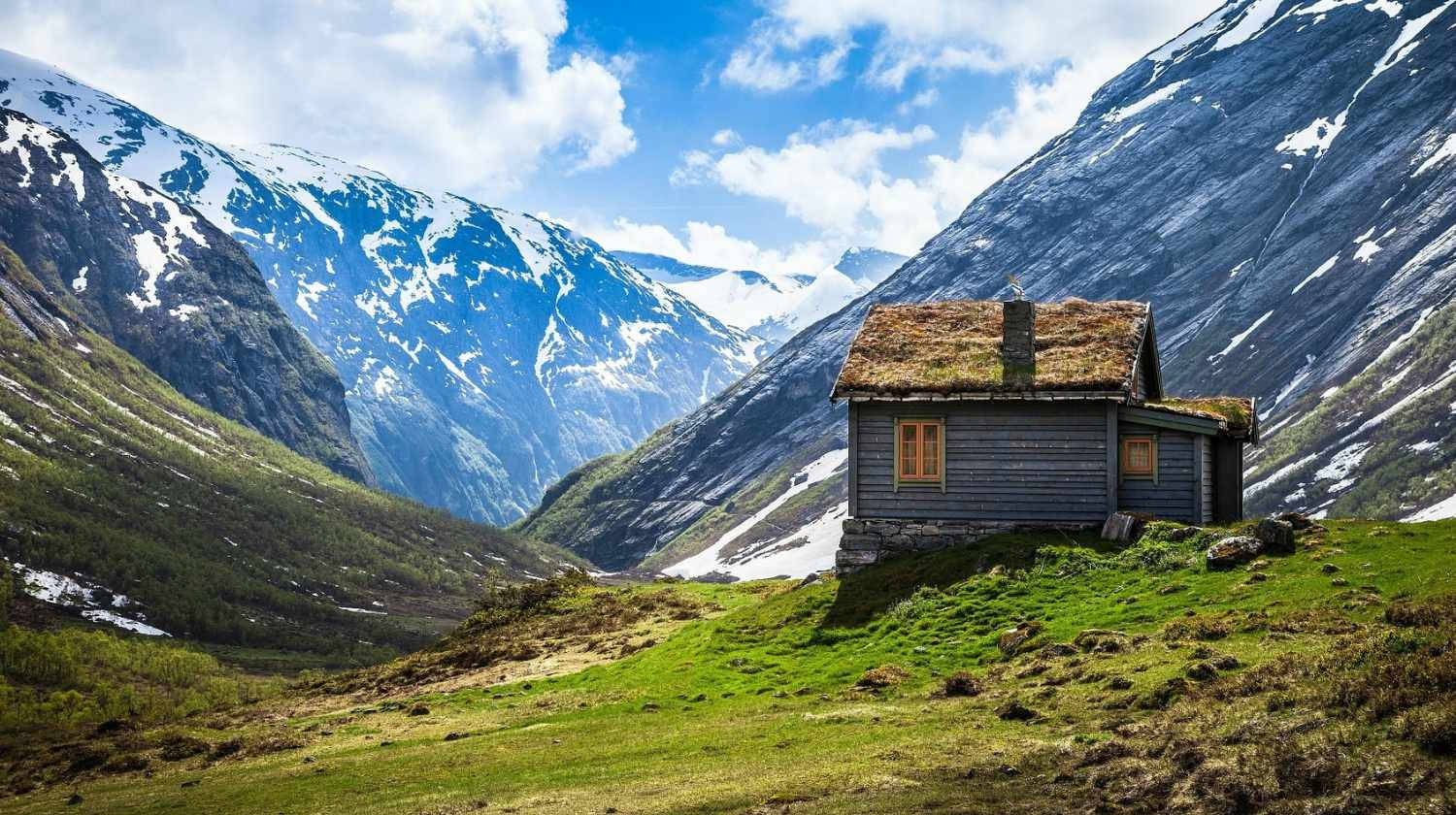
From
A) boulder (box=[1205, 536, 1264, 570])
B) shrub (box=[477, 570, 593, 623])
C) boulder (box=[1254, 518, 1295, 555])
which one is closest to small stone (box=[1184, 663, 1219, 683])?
boulder (box=[1205, 536, 1264, 570])

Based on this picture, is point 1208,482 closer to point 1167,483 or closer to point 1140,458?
point 1167,483

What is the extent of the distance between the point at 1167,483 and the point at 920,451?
823 cm

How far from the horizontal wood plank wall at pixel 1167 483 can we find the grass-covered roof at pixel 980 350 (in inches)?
85.7

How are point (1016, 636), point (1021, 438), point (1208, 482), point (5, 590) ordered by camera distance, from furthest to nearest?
point (5, 590) → point (1208, 482) → point (1021, 438) → point (1016, 636)

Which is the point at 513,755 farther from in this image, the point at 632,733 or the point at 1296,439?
the point at 1296,439

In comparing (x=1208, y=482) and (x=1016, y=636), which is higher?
(x=1208, y=482)

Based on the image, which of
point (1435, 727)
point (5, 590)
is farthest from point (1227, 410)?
point (5, 590)

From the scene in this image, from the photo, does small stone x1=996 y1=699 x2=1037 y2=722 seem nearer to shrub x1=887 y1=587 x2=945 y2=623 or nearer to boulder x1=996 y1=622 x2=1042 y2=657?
boulder x1=996 y1=622 x2=1042 y2=657

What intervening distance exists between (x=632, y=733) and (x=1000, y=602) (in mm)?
11224

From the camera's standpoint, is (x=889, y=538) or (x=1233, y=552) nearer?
(x=1233, y=552)

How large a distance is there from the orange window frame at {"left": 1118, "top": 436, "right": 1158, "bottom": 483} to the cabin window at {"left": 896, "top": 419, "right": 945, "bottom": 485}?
6.06m

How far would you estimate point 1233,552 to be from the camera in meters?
29.5

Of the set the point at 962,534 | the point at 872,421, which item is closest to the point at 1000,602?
the point at 962,534

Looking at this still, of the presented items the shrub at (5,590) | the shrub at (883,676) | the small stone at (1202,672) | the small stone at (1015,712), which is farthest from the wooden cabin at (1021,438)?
the shrub at (5,590)
